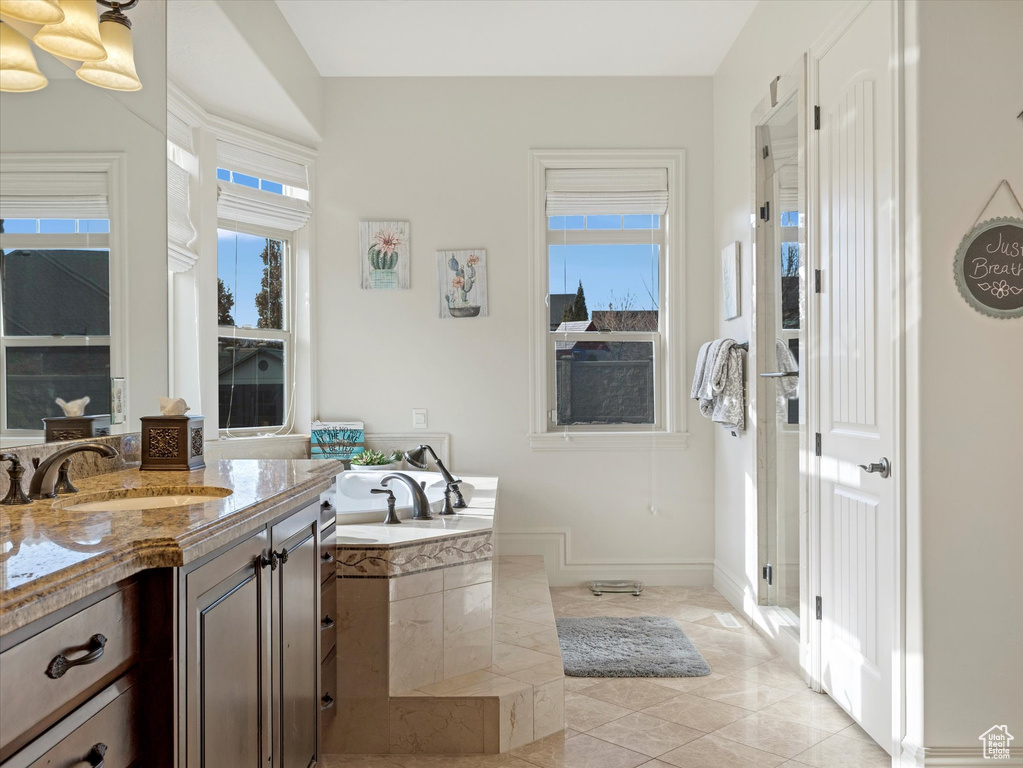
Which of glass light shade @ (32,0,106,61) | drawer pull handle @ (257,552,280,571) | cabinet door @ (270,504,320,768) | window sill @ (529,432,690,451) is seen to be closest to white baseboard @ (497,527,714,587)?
window sill @ (529,432,690,451)

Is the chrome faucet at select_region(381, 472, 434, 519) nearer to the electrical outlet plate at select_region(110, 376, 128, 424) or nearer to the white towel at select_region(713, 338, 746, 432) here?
the electrical outlet plate at select_region(110, 376, 128, 424)

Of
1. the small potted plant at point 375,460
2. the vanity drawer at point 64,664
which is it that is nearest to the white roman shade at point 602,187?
the small potted plant at point 375,460

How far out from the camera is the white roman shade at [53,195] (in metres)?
1.60

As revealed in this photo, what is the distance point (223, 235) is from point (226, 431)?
99cm

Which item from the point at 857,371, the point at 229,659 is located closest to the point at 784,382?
the point at 857,371

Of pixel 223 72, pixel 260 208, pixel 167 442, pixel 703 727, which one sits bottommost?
pixel 703 727

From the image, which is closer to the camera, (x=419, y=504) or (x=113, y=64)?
(x=113, y=64)

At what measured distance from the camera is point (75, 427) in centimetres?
183

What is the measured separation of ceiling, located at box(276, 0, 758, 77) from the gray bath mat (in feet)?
9.30

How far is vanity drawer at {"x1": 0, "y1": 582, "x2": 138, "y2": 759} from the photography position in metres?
0.80

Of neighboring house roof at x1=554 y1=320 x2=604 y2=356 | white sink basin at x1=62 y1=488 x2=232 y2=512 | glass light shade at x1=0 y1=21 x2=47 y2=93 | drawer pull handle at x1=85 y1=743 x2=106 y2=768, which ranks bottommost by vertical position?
drawer pull handle at x1=85 y1=743 x2=106 y2=768

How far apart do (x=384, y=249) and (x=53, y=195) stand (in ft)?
7.87

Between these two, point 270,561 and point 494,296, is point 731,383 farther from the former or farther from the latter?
point 270,561

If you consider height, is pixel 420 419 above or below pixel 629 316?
below
